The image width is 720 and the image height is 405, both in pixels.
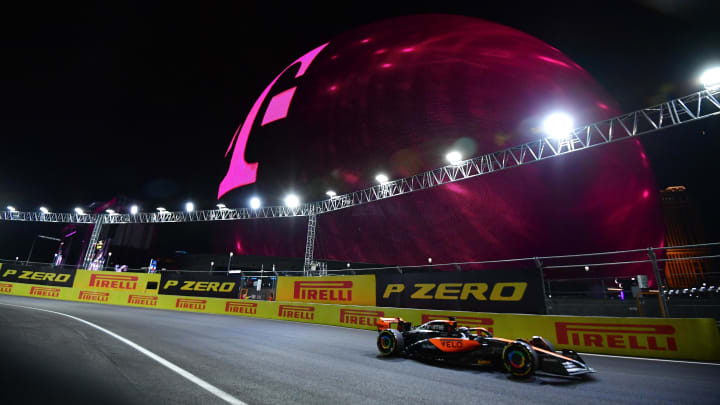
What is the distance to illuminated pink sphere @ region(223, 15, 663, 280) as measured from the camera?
18031 millimetres

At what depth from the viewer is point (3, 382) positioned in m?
3.10

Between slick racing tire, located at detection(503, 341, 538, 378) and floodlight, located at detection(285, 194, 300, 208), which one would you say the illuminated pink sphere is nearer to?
floodlight, located at detection(285, 194, 300, 208)

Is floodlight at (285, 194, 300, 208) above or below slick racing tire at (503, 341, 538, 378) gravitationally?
above

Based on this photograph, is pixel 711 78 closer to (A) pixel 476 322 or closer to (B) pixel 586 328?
(B) pixel 586 328

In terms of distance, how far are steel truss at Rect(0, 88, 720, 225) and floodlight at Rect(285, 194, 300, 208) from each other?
40 cm

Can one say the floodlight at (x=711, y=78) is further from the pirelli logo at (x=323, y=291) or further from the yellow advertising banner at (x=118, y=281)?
the yellow advertising banner at (x=118, y=281)

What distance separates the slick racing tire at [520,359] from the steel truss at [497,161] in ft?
35.4

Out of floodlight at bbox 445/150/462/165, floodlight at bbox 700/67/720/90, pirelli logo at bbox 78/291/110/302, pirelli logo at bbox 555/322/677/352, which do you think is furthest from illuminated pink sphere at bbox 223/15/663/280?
pirelli logo at bbox 78/291/110/302

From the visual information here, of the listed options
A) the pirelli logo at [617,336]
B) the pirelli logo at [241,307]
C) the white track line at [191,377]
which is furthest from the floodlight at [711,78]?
the pirelli logo at [241,307]

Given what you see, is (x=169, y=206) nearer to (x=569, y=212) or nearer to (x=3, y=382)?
(x=3, y=382)

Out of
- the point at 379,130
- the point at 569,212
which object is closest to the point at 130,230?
the point at 379,130

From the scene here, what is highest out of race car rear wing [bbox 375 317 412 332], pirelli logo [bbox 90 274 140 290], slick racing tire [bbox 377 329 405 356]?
pirelli logo [bbox 90 274 140 290]

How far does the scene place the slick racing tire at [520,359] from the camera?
4.14m

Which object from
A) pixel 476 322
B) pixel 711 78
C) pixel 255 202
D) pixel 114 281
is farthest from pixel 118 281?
pixel 711 78
